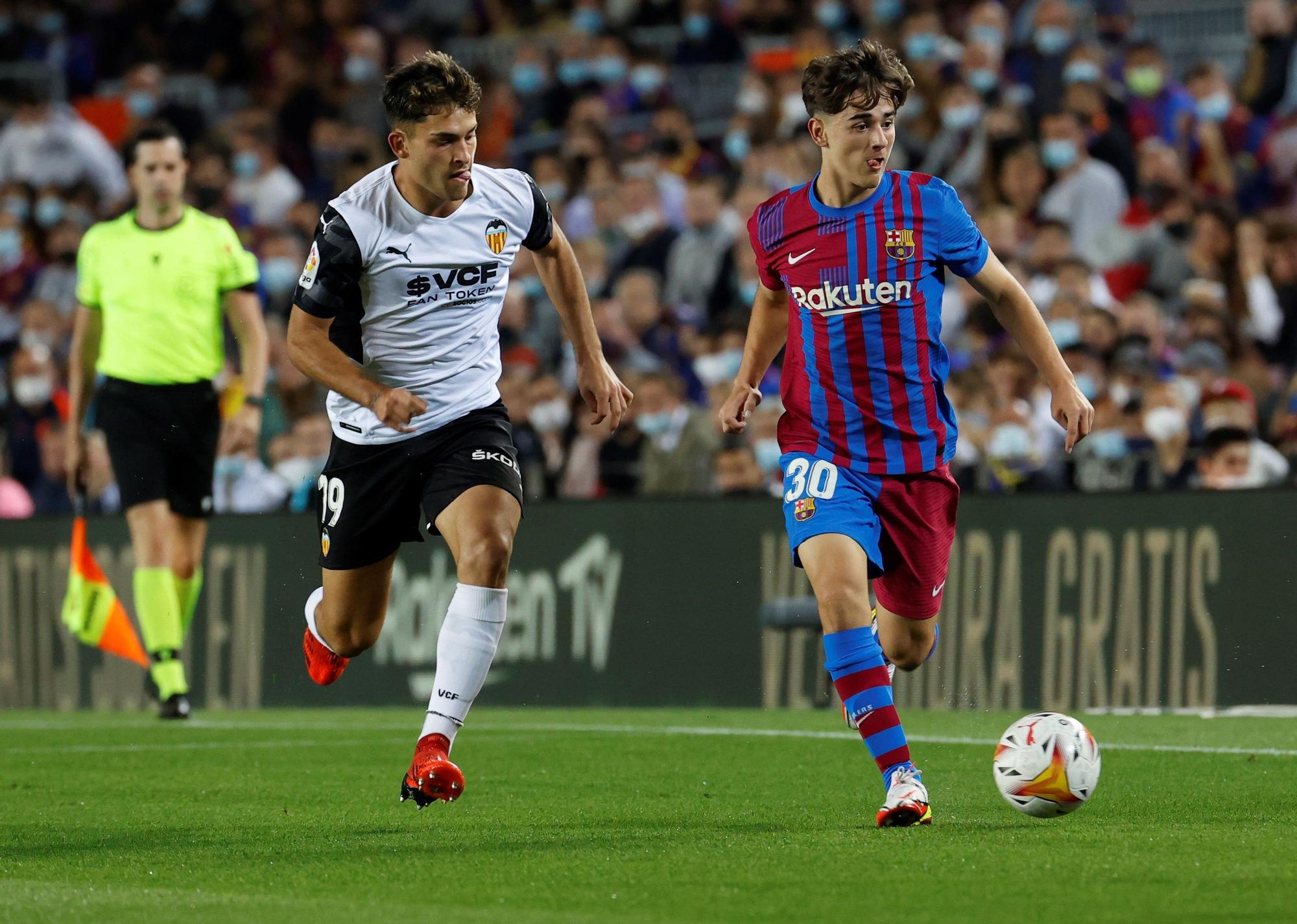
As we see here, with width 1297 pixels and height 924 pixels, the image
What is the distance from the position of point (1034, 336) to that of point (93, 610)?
20.7 feet

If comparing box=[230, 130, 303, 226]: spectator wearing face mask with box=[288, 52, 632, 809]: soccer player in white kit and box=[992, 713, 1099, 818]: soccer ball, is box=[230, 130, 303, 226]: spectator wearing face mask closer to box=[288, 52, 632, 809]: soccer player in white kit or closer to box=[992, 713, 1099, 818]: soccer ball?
box=[288, 52, 632, 809]: soccer player in white kit

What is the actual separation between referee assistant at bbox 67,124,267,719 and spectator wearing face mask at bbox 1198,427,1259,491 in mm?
5015

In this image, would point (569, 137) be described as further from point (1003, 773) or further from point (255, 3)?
point (1003, 773)

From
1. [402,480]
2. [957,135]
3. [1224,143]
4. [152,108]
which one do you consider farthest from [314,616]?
[152,108]

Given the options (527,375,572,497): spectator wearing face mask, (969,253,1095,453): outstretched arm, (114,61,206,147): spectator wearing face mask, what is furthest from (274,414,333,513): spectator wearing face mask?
(969,253,1095,453): outstretched arm

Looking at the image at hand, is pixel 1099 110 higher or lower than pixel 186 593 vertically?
higher

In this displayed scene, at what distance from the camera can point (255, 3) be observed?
22.2m

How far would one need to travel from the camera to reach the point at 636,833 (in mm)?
6094

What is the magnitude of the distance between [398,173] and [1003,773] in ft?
8.87

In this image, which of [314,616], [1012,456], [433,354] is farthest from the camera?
[1012,456]

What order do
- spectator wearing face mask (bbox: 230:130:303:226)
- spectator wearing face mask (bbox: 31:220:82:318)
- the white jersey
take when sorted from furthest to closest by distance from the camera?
spectator wearing face mask (bbox: 230:130:303:226), spectator wearing face mask (bbox: 31:220:82:318), the white jersey

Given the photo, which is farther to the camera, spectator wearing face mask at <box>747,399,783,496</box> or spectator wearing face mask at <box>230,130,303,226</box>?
spectator wearing face mask at <box>230,130,303,226</box>

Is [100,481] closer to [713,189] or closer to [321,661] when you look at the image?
[713,189]

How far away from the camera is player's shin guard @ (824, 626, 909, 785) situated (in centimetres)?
612
